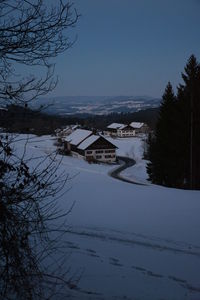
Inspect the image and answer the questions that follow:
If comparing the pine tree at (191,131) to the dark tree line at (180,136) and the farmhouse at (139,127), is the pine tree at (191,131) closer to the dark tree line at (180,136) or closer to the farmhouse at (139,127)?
the dark tree line at (180,136)

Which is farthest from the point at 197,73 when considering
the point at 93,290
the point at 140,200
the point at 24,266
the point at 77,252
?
the point at 24,266

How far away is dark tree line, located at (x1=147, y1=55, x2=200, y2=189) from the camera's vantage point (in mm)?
19844

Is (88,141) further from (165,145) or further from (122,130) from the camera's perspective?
(122,130)

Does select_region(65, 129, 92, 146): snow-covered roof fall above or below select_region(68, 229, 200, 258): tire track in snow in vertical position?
above

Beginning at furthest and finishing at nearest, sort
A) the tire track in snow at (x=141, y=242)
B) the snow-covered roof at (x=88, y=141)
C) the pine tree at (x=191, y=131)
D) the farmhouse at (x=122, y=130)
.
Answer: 1. the farmhouse at (x=122, y=130)
2. the snow-covered roof at (x=88, y=141)
3. the pine tree at (x=191, y=131)
4. the tire track in snow at (x=141, y=242)

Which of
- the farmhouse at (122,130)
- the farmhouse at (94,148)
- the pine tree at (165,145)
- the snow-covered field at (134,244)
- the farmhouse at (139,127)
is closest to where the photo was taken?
the snow-covered field at (134,244)

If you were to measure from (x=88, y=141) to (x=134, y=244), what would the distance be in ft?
124

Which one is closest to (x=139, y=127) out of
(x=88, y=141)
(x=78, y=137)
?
(x=78, y=137)

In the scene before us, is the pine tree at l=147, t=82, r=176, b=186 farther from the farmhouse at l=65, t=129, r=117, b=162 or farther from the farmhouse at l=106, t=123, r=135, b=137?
the farmhouse at l=106, t=123, r=135, b=137

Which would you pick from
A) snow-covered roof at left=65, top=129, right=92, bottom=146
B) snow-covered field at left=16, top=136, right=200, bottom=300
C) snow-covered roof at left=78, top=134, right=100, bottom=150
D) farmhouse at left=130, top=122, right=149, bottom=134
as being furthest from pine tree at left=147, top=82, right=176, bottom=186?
farmhouse at left=130, top=122, right=149, bottom=134

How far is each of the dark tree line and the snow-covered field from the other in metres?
7.25

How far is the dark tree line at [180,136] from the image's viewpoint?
1984cm

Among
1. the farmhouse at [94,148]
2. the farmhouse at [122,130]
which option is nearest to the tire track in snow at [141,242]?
the farmhouse at [94,148]

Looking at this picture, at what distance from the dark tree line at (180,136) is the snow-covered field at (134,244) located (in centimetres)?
725
